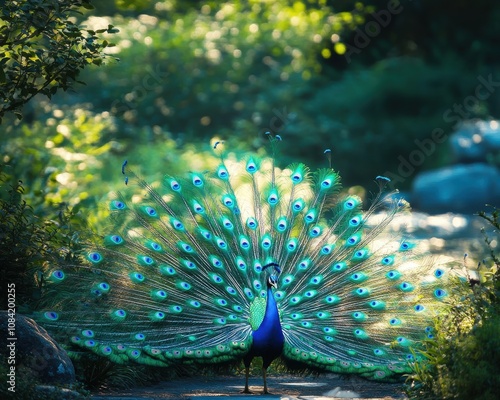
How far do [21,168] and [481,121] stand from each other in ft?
59.0

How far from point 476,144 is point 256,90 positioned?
584 cm

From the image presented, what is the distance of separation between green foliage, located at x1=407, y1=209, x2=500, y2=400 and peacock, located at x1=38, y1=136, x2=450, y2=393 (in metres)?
0.41

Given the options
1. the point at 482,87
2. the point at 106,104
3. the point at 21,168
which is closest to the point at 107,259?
the point at 21,168

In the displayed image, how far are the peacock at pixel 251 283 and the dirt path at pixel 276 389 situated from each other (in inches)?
7.6

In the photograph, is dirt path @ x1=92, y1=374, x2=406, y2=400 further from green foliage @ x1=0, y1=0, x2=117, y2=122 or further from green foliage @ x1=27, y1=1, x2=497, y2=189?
green foliage @ x1=27, y1=1, x2=497, y2=189

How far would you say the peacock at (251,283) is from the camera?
853 cm

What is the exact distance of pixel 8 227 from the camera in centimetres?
921

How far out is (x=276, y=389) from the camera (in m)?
8.75

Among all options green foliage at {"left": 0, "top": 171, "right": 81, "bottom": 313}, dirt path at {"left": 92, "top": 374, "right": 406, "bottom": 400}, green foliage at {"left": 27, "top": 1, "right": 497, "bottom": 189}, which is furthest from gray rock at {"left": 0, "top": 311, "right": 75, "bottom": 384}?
green foliage at {"left": 27, "top": 1, "right": 497, "bottom": 189}

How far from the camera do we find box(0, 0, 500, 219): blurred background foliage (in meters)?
17.7

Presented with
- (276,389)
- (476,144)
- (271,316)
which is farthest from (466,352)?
(476,144)

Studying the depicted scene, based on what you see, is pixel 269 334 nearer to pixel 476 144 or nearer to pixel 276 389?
pixel 276 389

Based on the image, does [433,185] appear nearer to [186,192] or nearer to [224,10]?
[224,10]

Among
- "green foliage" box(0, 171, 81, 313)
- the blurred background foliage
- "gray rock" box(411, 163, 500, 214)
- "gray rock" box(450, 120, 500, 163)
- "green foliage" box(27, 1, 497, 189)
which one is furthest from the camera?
"gray rock" box(450, 120, 500, 163)
